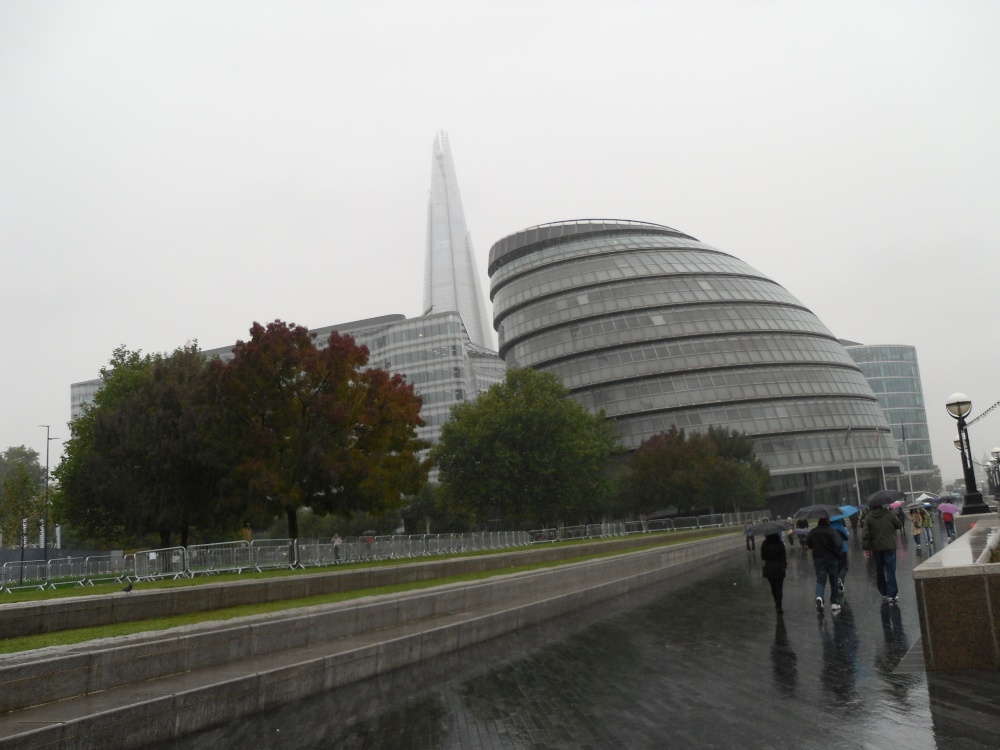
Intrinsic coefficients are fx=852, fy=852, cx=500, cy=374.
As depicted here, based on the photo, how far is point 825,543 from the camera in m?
16.3

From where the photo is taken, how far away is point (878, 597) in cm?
1806

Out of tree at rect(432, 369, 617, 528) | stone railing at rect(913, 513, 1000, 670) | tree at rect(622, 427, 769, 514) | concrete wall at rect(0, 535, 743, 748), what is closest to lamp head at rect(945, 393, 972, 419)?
concrete wall at rect(0, 535, 743, 748)

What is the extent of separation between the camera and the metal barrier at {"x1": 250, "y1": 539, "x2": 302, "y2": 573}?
94.1 feet

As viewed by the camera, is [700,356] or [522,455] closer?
[522,455]

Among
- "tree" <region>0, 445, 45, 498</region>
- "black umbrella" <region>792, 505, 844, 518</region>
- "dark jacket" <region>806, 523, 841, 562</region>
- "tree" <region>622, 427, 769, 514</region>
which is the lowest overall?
"dark jacket" <region>806, 523, 841, 562</region>

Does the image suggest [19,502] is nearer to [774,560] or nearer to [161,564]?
[161,564]

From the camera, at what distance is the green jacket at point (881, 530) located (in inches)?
641

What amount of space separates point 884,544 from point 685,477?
5098cm

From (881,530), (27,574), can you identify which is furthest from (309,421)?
(881,530)

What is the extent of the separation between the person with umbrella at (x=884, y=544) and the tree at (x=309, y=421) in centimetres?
1840

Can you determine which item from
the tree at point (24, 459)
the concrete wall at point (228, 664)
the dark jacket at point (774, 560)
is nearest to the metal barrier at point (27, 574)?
the concrete wall at point (228, 664)

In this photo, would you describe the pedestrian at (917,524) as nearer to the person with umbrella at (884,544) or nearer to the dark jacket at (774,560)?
the person with umbrella at (884,544)

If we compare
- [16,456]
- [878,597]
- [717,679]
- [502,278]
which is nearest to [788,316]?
[502,278]

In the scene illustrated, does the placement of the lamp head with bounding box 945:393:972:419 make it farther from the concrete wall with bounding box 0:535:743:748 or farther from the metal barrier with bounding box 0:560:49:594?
the metal barrier with bounding box 0:560:49:594
